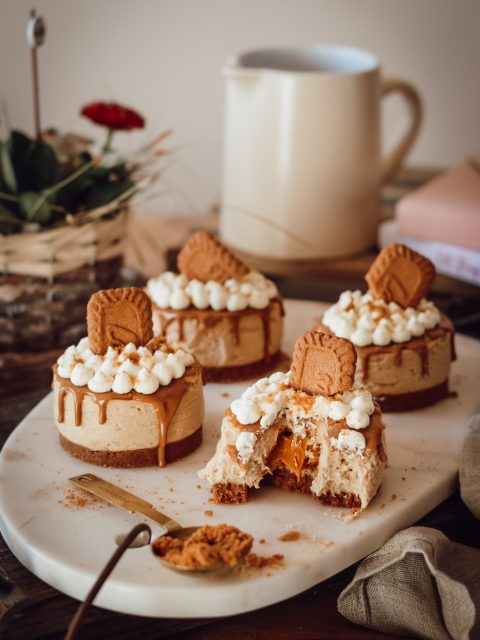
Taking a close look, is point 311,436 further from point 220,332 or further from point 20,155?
point 20,155

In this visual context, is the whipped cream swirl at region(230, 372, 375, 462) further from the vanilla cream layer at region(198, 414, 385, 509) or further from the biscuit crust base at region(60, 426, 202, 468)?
the biscuit crust base at region(60, 426, 202, 468)

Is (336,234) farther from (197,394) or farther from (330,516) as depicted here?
(330,516)

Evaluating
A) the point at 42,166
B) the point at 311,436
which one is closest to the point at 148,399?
the point at 311,436

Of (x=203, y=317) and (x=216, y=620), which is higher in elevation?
(x=203, y=317)

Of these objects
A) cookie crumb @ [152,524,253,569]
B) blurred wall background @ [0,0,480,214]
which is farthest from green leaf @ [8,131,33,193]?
blurred wall background @ [0,0,480,214]

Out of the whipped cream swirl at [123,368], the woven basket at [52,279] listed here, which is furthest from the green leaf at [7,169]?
the whipped cream swirl at [123,368]
